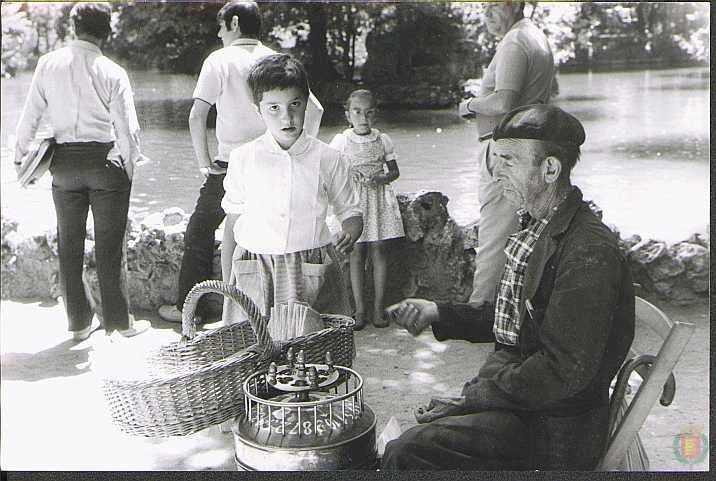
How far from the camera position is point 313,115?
372 cm

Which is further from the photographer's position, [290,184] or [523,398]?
[290,184]

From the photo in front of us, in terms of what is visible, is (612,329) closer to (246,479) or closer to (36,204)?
(246,479)

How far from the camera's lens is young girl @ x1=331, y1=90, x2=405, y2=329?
3814mm

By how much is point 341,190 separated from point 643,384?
151 centimetres

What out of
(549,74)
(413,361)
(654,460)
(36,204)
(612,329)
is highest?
(549,74)

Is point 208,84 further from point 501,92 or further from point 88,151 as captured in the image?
point 501,92

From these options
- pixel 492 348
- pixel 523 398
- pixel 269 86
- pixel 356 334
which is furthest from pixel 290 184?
pixel 523 398

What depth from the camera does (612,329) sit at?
10.2 ft

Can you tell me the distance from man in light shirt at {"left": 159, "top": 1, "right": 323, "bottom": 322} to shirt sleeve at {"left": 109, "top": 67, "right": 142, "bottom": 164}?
26 cm

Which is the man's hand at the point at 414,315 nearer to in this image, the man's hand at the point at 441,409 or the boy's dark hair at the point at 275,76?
the man's hand at the point at 441,409

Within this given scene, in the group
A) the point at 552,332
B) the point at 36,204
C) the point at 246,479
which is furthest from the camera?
the point at 36,204

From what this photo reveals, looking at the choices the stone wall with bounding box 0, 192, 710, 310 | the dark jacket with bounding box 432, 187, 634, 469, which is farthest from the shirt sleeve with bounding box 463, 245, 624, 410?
the stone wall with bounding box 0, 192, 710, 310

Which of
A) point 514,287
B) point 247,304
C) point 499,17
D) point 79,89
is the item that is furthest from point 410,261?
point 79,89

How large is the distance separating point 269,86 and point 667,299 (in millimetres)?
2023
